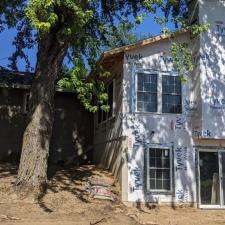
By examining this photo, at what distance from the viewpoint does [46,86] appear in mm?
14969

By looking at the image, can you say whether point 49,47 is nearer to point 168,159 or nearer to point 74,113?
point 168,159

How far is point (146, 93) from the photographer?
55.0ft

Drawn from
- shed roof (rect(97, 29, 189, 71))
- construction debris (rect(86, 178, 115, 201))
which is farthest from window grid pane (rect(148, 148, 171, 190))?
shed roof (rect(97, 29, 189, 71))

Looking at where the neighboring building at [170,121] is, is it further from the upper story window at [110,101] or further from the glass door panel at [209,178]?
the upper story window at [110,101]

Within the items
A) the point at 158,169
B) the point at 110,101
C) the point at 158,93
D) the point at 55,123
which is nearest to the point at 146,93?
the point at 158,93

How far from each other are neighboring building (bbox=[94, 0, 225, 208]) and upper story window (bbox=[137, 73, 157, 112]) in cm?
4

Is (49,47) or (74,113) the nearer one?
(49,47)

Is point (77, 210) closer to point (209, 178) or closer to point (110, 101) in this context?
point (209, 178)

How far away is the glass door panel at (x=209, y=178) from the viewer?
16656 millimetres

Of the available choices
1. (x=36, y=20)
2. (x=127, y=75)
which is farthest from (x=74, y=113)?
(x=36, y=20)

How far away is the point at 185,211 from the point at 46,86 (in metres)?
6.74

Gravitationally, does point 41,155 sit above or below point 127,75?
below

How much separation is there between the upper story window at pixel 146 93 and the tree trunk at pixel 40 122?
331cm

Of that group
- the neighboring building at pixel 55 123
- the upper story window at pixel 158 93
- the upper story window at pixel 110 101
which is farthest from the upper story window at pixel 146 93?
the neighboring building at pixel 55 123
